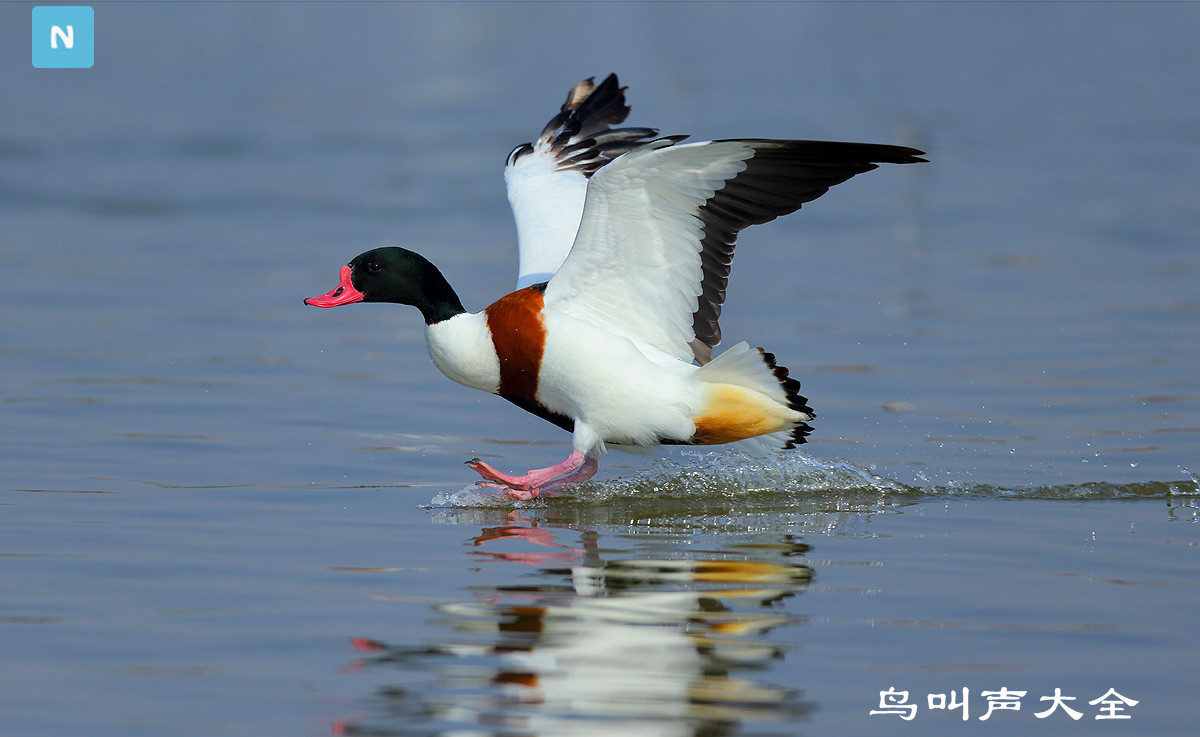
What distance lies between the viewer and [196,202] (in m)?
16.4

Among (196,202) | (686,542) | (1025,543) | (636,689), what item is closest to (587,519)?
(686,542)

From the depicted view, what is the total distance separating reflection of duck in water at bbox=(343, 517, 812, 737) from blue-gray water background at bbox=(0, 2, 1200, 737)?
0.02 m

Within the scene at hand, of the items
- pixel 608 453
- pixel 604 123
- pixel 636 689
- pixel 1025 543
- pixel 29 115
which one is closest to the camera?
pixel 636 689

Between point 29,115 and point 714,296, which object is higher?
point 29,115

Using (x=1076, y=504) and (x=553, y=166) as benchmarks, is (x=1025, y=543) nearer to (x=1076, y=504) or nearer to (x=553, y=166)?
(x=1076, y=504)

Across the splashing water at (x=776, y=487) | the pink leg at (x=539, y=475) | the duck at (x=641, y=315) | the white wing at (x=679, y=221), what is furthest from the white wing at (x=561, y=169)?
the splashing water at (x=776, y=487)

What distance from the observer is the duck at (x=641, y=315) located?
6.85 meters

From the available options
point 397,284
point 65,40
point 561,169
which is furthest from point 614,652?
point 65,40

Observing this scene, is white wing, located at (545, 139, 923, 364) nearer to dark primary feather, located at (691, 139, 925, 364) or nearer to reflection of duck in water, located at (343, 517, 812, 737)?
dark primary feather, located at (691, 139, 925, 364)

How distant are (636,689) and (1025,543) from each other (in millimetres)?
2339

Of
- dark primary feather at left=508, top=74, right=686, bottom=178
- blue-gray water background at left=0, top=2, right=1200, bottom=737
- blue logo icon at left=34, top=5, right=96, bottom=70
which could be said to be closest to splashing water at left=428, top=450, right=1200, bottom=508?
blue-gray water background at left=0, top=2, right=1200, bottom=737

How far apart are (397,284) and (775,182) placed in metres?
1.96

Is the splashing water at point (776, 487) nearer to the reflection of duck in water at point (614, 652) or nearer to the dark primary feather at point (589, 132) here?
the reflection of duck in water at point (614, 652)

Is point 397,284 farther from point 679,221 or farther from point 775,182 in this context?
point 775,182
